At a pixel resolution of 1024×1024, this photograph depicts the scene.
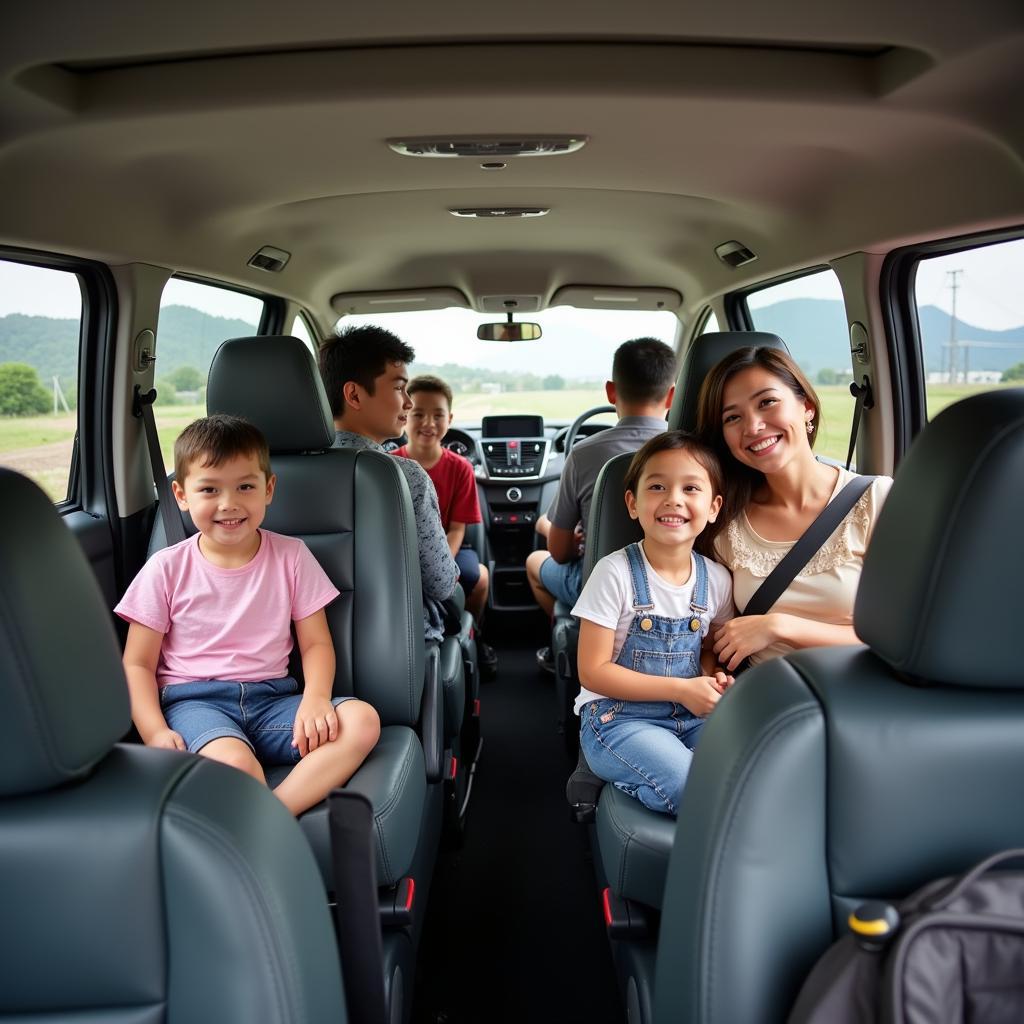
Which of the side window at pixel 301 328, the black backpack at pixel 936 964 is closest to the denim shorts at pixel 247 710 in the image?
the black backpack at pixel 936 964

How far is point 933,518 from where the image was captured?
1.12m

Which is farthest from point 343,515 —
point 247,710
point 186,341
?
point 186,341

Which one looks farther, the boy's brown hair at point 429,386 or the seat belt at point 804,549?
the boy's brown hair at point 429,386

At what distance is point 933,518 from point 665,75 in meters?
1.71

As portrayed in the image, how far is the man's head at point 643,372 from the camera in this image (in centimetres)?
355

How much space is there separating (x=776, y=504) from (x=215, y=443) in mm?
1534

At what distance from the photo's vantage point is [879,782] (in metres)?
1.13

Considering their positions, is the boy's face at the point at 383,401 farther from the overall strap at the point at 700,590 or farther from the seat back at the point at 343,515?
the overall strap at the point at 700,590

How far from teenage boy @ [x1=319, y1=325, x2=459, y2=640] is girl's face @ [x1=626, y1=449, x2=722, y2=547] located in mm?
994

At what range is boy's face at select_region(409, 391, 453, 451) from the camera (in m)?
4.29

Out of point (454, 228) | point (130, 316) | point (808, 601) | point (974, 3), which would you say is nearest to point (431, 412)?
point (454, 228)

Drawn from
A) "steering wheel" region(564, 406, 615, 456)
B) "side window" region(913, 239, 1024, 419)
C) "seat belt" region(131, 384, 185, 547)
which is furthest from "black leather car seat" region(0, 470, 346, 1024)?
"steering wheel" region(564, 406, 615, 456)

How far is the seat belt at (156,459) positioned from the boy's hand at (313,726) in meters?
1.09

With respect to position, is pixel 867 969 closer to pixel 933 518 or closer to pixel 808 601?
pixel 933 518
